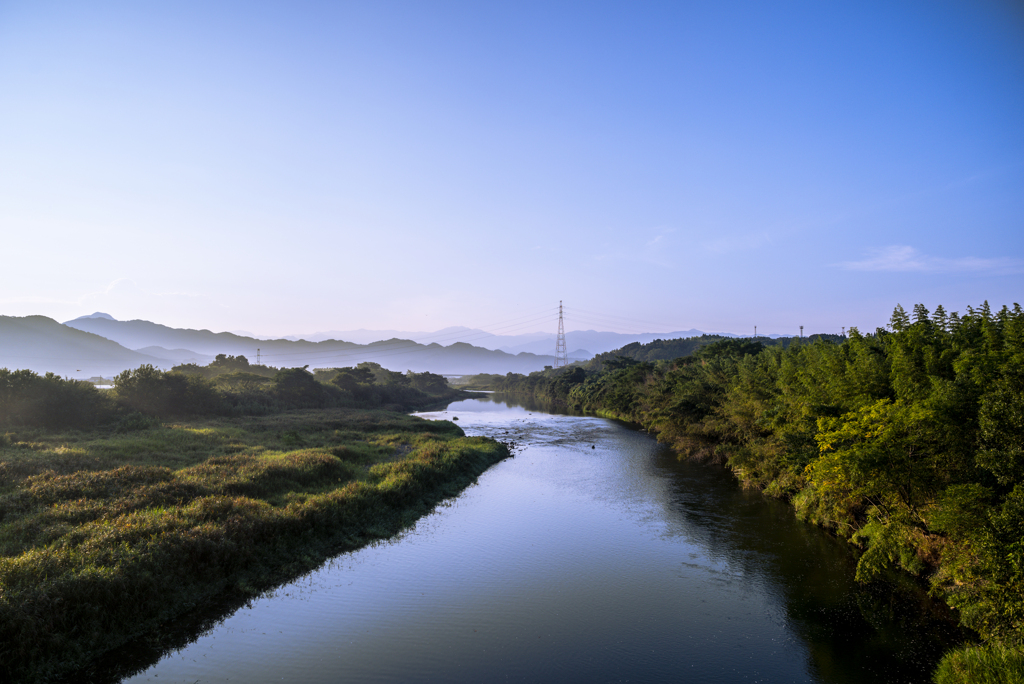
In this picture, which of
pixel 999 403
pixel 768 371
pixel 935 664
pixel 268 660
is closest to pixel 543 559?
pixel 268 660

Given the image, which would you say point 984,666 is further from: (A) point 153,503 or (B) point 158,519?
(A) point 153,503

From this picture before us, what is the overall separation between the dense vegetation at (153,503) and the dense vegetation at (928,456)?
56.6ft

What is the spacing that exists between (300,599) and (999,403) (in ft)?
60.0

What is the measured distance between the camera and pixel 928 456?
13461 mm

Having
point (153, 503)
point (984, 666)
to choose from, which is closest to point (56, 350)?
point (153, 503)

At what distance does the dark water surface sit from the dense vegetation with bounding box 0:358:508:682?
→ 1.67 m

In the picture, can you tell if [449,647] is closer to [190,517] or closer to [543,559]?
[543,559]

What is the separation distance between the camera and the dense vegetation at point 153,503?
10711mm

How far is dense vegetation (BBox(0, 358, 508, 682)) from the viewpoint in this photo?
422 inches

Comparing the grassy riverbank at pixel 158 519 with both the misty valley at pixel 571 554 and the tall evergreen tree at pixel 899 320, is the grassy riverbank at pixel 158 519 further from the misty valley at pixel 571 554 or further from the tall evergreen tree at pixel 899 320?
the tall evergreen tree at pixel 899 320

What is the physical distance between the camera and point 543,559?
1764 centimetres

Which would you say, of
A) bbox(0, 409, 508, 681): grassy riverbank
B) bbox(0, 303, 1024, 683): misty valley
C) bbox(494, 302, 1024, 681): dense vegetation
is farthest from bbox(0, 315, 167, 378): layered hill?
bbox(494, 302, 1024, 681): dense vegetation

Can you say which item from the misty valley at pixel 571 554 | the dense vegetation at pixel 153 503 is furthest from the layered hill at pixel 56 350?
the misty valley at pixel 571 554

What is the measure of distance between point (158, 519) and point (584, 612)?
43.2 feet
